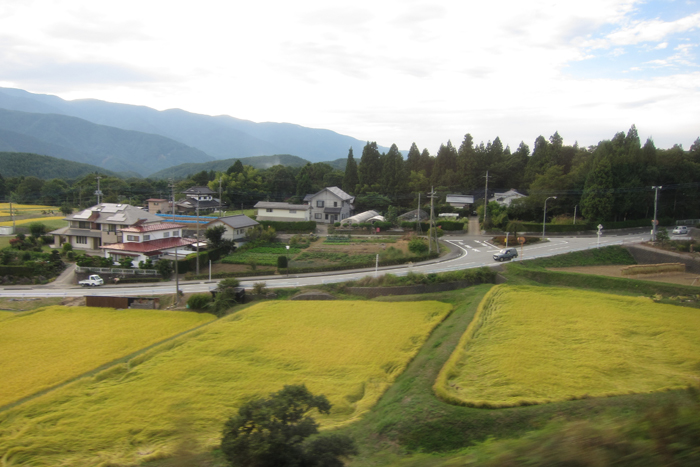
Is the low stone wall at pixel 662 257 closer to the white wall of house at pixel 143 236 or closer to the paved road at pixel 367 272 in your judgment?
the paved road at pixel 367 272

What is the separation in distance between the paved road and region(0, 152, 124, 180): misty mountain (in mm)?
100379

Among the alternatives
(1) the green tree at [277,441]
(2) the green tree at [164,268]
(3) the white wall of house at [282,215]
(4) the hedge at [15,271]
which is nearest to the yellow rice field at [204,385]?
(1) the green tree at [277,441]

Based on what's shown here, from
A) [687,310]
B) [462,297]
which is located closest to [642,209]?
[687,310]

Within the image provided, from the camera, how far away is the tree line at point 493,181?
48.8m

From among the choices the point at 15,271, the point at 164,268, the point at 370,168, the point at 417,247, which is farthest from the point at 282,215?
the point at 15,271

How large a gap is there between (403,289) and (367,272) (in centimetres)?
564

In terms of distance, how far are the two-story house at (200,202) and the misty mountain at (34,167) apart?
199 ft

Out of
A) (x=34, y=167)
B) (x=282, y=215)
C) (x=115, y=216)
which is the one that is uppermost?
(x=34, y=167)

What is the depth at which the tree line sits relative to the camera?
160 feet

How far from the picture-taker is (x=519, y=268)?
2983 cm

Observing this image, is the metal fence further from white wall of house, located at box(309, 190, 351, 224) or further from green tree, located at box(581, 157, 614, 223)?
green tree, located at box(581, 157, 614, 223)

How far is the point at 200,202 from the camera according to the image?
67625 millimetres

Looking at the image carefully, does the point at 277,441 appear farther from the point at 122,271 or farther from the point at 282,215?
the point at 282,215

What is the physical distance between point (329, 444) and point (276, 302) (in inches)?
692
